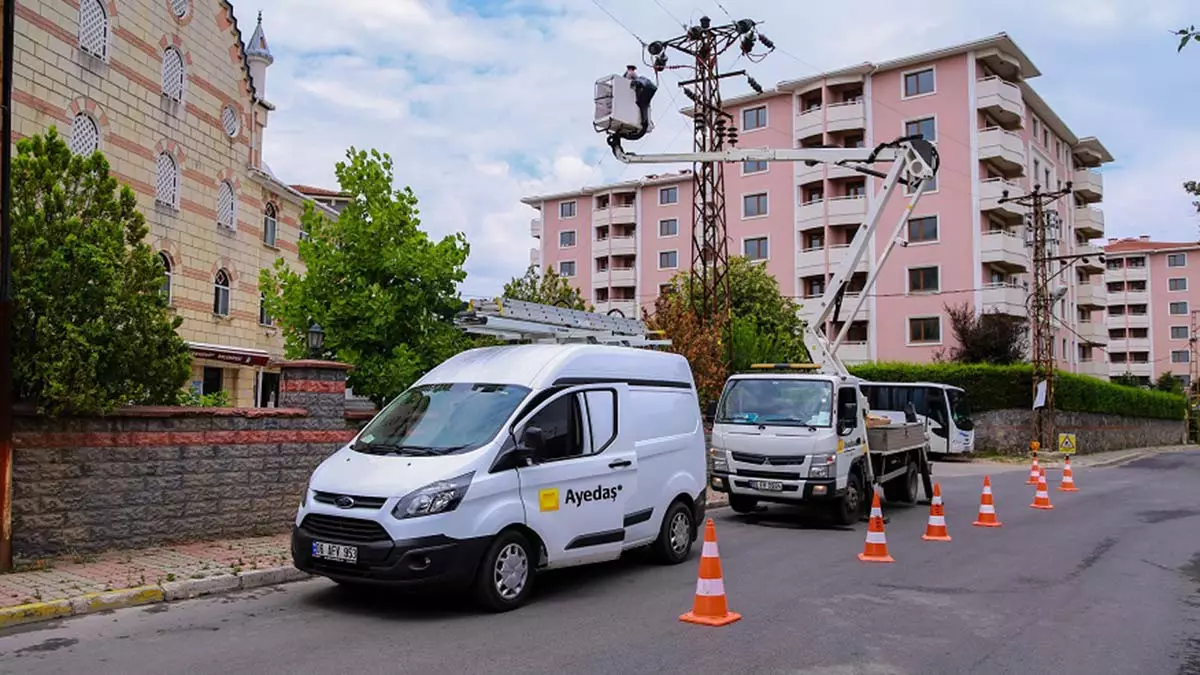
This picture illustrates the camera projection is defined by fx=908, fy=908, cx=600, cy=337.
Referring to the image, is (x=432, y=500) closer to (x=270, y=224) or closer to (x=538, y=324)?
(x=538, y=324)

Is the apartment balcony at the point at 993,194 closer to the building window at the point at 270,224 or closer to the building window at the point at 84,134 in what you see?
the building window at the point at 270,224

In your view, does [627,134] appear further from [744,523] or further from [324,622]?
[324,622]

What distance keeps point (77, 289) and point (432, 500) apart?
4.42 m

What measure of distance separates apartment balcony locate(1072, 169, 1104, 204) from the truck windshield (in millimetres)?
51243

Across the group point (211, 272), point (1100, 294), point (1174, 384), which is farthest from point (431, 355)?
point (1174, 384)

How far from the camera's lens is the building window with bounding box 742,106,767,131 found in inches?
2037

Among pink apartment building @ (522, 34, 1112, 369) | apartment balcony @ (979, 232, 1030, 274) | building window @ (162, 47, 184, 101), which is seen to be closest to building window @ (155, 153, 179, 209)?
building window @ (162, 47, 184, 101)

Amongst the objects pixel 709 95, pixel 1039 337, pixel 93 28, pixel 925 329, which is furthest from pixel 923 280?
pixel 93 28

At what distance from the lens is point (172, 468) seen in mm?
9867

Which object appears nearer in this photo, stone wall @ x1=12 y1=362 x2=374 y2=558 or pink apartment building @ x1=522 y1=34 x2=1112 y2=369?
stone wall @ x1=12 y1=362 x2=374 y2=558

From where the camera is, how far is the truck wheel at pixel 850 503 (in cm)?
1364

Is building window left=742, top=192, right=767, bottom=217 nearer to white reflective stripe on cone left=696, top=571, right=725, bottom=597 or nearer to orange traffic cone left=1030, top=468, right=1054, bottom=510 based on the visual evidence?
orange traffic cone left=1030, top=468, right=1054, bottom=510

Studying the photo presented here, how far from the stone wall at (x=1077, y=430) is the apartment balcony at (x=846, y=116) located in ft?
54.5

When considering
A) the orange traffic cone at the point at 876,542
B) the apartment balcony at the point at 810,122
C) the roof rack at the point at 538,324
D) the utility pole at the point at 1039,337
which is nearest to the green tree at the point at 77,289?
the roof rack at the point at 538,324
